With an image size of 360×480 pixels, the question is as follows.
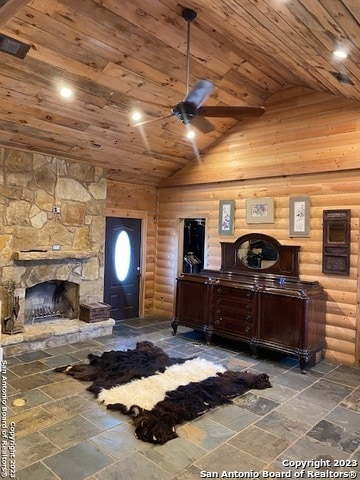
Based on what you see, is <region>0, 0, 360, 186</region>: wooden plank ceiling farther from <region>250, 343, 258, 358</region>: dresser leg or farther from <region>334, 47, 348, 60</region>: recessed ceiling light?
<region>250, 343, 258, 358</region>: dresser leg

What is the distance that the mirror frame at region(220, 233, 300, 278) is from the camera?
5.05m

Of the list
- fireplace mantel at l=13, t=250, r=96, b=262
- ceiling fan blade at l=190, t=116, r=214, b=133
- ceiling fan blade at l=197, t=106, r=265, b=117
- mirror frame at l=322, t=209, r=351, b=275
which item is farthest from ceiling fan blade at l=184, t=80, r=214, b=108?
fireplace mantel at l=13, t=250, r=96, b=262

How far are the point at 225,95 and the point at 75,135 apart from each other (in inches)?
81.7

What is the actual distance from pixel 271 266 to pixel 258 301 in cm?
74

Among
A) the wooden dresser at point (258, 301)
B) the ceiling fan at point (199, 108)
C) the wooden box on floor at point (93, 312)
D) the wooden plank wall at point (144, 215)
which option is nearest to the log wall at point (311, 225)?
the wooden dresser at point (258, 301)

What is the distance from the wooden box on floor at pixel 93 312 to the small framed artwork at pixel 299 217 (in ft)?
9.98

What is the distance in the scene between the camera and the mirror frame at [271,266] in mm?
5051

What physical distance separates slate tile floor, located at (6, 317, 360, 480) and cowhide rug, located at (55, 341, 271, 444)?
93mm

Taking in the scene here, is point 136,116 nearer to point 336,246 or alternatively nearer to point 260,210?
point 260,210

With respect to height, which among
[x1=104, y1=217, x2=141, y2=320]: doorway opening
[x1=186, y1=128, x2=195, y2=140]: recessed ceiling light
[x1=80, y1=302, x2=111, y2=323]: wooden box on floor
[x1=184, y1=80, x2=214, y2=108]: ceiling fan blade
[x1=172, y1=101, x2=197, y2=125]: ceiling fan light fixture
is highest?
[x1=186, y1=128, x2=195, y2=140]: recessed ceiling light

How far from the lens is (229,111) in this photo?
3299 millimetres

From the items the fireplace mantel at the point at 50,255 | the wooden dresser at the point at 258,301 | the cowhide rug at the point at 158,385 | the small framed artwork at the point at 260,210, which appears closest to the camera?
the cowhide rug at the point at 158,385

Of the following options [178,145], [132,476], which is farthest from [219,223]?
[132,476]

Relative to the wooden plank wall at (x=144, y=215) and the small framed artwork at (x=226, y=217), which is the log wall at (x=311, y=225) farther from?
the wooden plank wall at (x=144, y=215)
